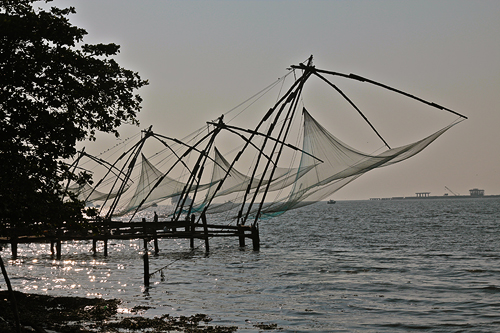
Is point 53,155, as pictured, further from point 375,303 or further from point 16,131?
point 375,303

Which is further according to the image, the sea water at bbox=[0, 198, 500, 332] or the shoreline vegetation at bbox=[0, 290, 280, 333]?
the sea water at bbox=[0, 198, 500, 332]

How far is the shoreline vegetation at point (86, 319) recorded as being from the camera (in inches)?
418

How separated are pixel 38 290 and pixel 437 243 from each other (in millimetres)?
25527

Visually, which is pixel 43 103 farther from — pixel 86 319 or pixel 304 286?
pixel 304 286

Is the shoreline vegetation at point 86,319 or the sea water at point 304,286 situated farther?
the sea water at point 304,286

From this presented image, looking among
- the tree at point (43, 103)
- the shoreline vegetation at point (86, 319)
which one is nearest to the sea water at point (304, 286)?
the shoreline vegetation at point (86, 319)

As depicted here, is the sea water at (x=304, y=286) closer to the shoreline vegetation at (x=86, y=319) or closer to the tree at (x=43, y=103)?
the shoreline vegetation at (x=86, y=319)

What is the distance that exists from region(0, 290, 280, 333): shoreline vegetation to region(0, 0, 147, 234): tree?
1962 millimetres

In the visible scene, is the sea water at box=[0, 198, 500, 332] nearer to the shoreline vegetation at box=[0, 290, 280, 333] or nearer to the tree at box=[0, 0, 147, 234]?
the shoreline vegetation at box=[0, 290, 280, 333]

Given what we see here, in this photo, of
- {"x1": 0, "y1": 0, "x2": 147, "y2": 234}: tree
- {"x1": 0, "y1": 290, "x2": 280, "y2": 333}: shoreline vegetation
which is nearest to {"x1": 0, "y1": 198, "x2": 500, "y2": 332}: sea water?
{"x1": 0, "y1": 290, "x2": 280, "y2": 333}: shoreline vegetation

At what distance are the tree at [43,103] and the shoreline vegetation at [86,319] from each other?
77.2 inches

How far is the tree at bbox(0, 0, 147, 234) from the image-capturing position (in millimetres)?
10133

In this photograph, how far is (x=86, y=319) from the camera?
456 inches

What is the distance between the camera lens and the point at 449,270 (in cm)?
2072
